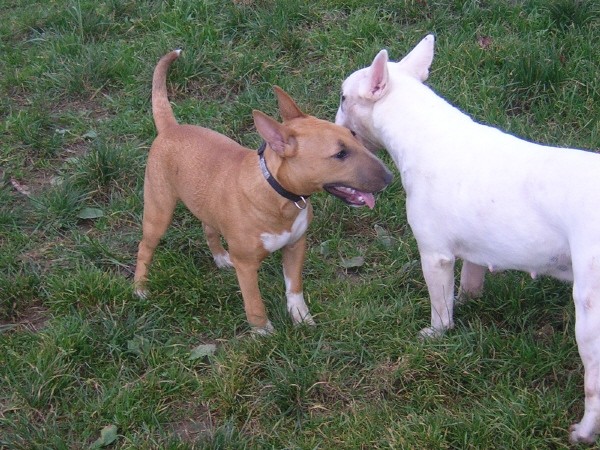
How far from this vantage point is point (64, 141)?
244 inches

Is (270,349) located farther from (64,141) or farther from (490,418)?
(64,141)

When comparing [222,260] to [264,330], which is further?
[222,260]

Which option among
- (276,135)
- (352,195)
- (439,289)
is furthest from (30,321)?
(439,289)

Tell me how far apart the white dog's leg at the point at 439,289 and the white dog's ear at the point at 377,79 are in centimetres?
84

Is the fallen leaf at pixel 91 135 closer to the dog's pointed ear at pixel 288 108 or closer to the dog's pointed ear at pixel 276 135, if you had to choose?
the dog's pointed ear at pixel 288 108

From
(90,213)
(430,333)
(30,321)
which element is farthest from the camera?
(90,213)

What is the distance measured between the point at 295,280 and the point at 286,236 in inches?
13.4

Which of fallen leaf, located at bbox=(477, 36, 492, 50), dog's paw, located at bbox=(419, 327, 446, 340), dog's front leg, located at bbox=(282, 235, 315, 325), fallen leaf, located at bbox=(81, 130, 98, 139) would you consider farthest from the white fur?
fallen leaf, located at bbox=(477, 36, 492, 50)

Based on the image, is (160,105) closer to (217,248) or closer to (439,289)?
(217,248)

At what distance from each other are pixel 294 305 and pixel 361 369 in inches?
22.8

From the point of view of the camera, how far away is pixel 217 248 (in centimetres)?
506

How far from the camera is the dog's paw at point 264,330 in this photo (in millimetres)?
4316

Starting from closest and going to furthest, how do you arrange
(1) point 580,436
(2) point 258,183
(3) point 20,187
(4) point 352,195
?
(1) point 580,436 < (4) point 352,195 < (2) point 258,183 < (3) point 20,187

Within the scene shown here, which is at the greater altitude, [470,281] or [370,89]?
[370,89]
